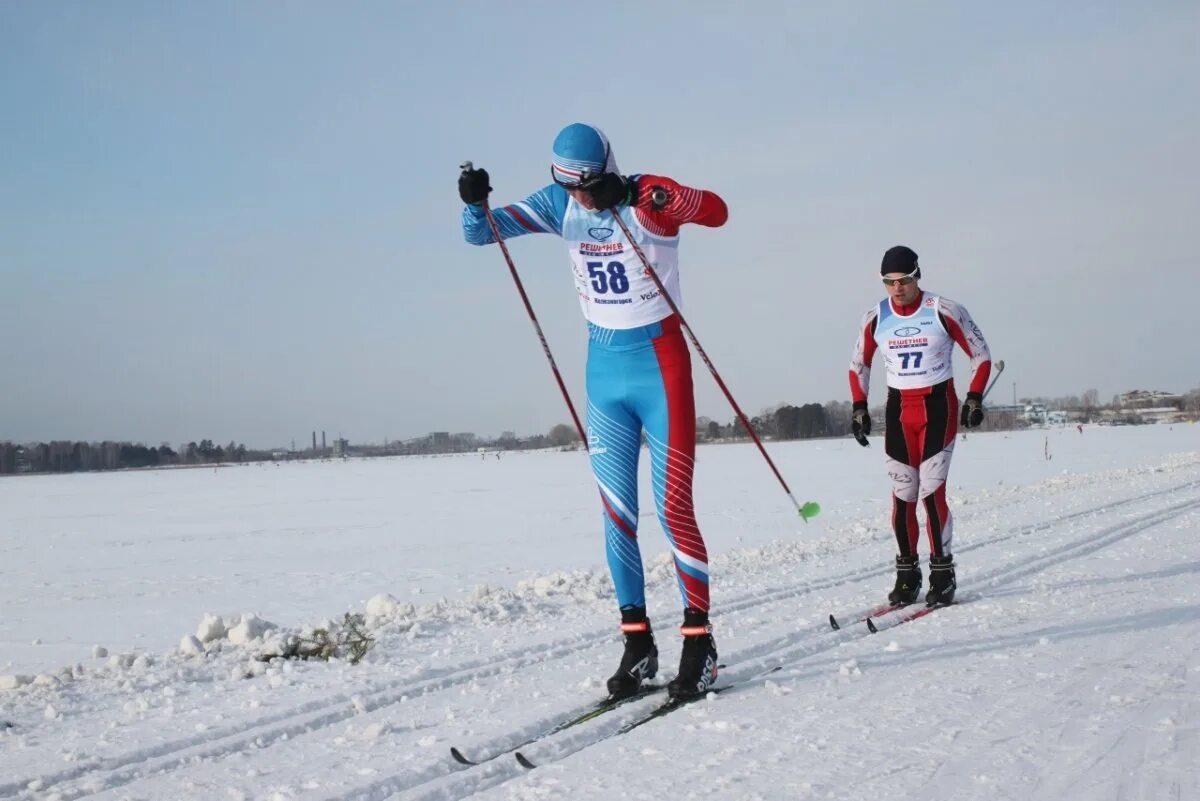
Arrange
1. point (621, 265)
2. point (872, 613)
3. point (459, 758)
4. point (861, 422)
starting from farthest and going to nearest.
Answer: point (861, 422), point (872, 613), point (621, 265), point (459, 758)

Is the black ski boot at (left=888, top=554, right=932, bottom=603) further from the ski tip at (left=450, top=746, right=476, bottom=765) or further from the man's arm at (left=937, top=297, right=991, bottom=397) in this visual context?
the ski tip at (left=450, top=746, right=476, bottom=765)

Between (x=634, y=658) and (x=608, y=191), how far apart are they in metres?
1.94

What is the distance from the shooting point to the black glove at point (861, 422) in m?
6.68

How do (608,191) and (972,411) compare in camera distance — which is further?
(972,411)

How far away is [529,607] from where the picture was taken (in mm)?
6996

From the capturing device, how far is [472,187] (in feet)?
13.8

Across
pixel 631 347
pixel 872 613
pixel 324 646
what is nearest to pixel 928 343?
pixel 872 613

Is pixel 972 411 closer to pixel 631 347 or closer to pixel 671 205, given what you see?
pixel 631 347

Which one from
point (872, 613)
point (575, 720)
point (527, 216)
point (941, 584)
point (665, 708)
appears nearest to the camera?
point (575, 720)

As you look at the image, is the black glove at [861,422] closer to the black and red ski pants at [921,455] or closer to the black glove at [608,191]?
the black and red ski pants at [921,455]

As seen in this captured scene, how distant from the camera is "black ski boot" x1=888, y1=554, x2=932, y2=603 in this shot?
6086 millimetres

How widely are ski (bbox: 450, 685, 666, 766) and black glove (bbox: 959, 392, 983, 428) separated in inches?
130

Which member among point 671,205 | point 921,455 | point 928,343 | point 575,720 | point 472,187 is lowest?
point 575,720

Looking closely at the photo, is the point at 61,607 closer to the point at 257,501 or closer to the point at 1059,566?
the point at 1059,566
